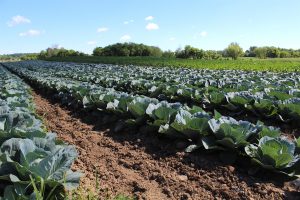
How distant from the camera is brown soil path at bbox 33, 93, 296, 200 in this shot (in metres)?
3.85

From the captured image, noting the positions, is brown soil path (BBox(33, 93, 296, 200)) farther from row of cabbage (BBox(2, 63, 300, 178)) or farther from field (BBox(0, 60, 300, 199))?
row of cabbage (BBox(2, 63, 300, 178))

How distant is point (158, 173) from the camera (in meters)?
4.42

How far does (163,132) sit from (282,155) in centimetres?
190

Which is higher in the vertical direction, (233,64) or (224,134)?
(224,134)

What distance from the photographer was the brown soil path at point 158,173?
385 centimetres

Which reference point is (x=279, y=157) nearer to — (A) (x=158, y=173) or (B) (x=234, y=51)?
(A) (x=158, y=173)

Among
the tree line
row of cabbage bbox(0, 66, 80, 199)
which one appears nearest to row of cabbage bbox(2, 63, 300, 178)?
row of cabbage bbox(0, 66, 80, 199)

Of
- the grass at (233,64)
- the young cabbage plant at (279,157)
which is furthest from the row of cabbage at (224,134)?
the grass at (233,64)

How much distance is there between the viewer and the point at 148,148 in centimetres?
541

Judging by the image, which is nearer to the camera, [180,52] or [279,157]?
[279,157]

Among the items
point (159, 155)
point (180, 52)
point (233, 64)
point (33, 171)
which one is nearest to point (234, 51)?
point (180, 52)

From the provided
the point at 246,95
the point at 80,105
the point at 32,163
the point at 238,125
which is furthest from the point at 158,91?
the point at 32,163

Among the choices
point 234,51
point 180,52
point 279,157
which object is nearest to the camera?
point 279,157

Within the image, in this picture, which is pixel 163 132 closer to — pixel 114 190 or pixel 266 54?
pixel 114 190
